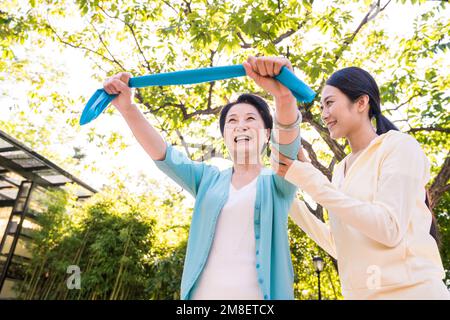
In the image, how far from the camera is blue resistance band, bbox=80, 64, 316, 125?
46.9 inches

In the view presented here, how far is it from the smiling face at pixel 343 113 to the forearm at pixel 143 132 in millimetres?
676

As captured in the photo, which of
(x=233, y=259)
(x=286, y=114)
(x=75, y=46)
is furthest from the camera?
(x=75, y=46)

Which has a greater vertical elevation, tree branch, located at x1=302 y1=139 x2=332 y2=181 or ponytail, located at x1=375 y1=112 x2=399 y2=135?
tree branch, located at x1=302 y1=139 x2=332 y2=181

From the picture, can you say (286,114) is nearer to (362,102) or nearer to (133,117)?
(362,102)

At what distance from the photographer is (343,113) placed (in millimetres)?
1508

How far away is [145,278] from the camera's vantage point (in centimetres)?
788

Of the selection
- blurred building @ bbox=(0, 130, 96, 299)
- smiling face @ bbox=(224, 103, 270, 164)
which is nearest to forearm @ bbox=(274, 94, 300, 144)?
smiling face @ bbox=(224, 103, 270, 164)

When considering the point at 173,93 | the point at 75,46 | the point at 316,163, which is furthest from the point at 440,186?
the point at 75,46

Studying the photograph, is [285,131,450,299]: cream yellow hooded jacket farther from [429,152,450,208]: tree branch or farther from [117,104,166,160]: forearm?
[429,152,450,208]: tree branch

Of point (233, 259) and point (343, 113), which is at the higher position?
point (343, 113)

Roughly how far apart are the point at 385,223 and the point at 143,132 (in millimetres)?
903

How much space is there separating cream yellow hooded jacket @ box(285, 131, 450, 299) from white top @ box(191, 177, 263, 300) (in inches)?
10.5

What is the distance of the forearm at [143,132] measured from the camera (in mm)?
1479
